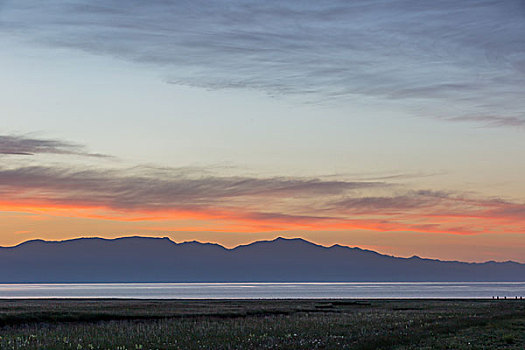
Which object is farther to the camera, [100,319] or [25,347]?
[100,319]

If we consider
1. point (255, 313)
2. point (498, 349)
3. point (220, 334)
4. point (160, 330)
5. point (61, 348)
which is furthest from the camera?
point (255, 313)

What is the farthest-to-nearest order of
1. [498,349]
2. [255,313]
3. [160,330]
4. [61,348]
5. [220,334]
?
[255,313] → [160,330] → [220,334] → [61,348] → [498,349]

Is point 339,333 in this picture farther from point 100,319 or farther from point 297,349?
point 100,319

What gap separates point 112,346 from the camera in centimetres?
3541

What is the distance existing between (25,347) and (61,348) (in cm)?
191

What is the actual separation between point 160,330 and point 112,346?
389 inches

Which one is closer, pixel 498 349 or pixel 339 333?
pixel 498 349

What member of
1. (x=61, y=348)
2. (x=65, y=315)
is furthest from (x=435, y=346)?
(x=65, y=315)

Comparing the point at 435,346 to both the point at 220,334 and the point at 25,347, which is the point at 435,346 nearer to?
the point at 220,334

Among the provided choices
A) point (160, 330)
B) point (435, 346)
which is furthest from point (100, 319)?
point (435, 346)

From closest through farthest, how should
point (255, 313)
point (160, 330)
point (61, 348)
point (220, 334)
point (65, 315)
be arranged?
point (61, 348), point (220, 334), point (160, 330), point (65, 315), point (255, 313)

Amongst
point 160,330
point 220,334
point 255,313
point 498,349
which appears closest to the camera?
point 498,349

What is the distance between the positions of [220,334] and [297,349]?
1030 cm

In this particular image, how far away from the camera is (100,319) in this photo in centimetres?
6581
